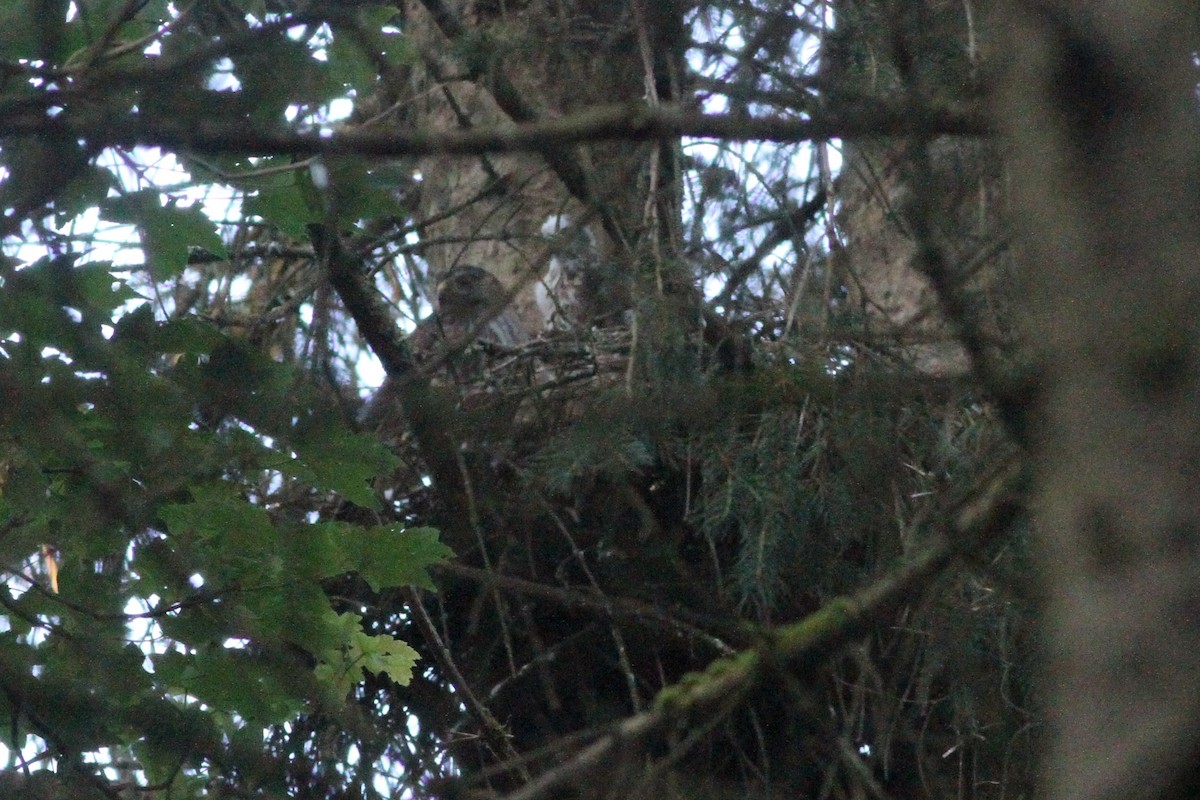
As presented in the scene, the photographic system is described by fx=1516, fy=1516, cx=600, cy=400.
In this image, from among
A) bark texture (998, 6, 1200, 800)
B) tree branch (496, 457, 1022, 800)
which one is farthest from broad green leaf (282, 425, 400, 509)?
bark texture (998, 6, 1200, 800)

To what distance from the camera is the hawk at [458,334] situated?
6.90 ft

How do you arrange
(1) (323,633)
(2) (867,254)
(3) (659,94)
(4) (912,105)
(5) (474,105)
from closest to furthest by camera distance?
(4) (912,105) → (1) (323,633) → (3) (659,94) → (2) (867,254) → (5) (474,105)

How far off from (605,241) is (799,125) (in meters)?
1.48

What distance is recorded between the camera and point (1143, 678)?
0.81m

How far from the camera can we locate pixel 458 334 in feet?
11.1

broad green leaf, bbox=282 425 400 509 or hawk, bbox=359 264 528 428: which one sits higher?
hawk, bbox=359 264 528 428

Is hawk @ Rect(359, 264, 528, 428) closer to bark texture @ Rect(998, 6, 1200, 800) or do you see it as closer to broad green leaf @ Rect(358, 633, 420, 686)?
broad green leaf @ Rect(358, 633, 420, 686)

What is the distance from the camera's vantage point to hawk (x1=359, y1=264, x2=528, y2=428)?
2104 mm

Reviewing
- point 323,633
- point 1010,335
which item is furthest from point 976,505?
point 323,633

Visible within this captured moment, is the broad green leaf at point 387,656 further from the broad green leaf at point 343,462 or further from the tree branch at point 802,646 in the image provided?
the tree branch at point 802,646

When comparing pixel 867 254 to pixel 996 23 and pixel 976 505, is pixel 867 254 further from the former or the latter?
pixel 996 23

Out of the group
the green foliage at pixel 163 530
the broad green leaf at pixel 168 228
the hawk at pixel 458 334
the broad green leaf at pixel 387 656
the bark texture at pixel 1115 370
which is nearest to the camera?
the bark texture at pixel 1115 370

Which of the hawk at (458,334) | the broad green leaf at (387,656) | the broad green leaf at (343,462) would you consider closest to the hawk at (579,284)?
the hawk at (458,334)

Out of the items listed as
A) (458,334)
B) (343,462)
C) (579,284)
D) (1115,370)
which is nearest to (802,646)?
(1115,370)
